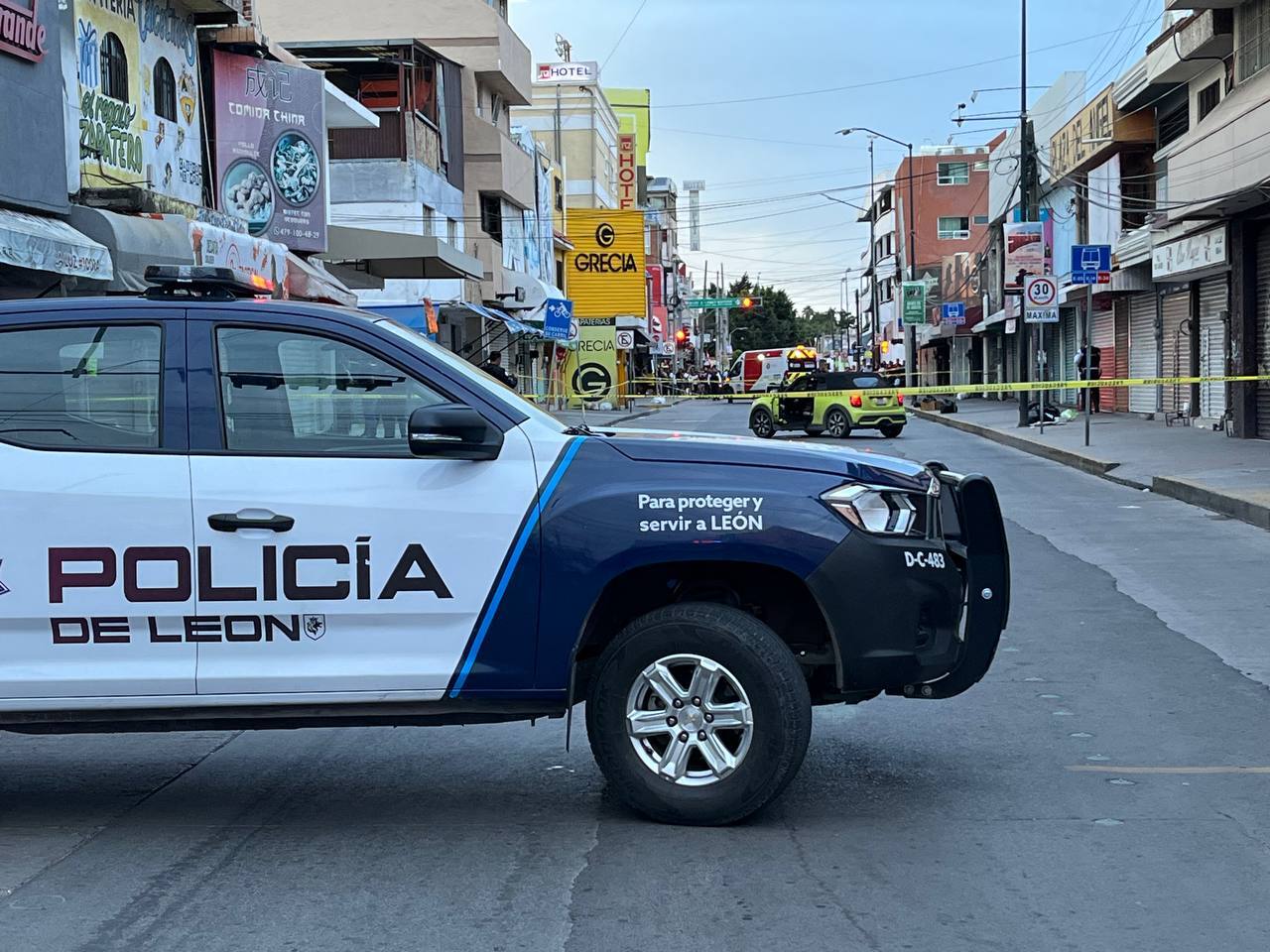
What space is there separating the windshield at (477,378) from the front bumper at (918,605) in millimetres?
1177

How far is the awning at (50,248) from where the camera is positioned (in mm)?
14148

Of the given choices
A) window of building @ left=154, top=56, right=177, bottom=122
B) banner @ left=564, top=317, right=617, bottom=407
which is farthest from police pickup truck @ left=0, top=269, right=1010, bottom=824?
banner @ left=564, top=317, right=617, bottom=407

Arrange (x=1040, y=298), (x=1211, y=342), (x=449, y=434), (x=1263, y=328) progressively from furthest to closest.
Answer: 1. (x=1040, y=298)
2. (x=1211, y=342)
3. (x=1263, y=328)
4. (x=449, y=434)

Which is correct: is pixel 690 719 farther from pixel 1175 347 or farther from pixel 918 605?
pixel 1175 347

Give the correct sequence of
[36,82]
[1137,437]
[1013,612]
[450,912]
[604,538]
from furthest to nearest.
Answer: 1. [1137,437]
2. [36,82]
3. [1013,612]
4. [604,538]
5. [450,912]

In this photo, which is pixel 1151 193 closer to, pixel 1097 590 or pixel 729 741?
pixel 1097 590

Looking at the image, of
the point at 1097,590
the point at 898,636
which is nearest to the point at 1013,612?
the point at 1097,590

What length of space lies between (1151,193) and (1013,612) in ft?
97.6

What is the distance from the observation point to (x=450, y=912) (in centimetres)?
469

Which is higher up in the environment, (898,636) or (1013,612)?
(898,636)

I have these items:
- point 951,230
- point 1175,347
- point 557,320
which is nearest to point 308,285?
point 557,320

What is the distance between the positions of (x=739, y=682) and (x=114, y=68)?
16936 mm

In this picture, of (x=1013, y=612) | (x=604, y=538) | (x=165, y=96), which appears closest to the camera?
(x=604, y=538)

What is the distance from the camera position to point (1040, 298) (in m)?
31.8
